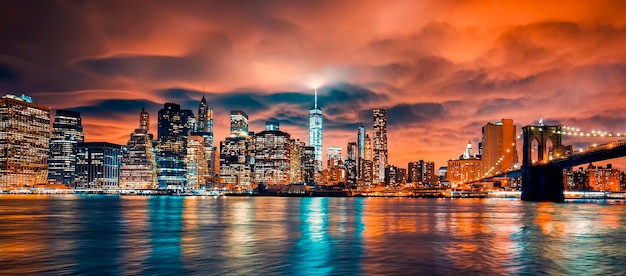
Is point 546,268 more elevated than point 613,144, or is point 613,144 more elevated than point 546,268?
point 613,144

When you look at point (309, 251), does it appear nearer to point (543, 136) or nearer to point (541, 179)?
point (541, 179)

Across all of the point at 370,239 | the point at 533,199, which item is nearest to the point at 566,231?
the point at 370,239

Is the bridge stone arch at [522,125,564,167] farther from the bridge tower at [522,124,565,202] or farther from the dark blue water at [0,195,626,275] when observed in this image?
the dark blue water at [0,195,626,275]

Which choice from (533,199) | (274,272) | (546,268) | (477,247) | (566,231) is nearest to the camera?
(274,272)

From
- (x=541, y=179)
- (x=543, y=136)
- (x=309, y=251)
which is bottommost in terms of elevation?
(x=309, y=251)

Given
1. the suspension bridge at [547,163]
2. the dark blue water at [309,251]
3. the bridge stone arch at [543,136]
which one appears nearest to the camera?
the dark blue water at [309,251]

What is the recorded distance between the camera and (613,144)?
93.2 meters

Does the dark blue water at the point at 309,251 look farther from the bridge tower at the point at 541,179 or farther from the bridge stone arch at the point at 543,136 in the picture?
the bridge stone arch at the point at 543,136

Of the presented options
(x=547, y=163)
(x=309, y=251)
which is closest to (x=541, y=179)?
(x=547, y=163)

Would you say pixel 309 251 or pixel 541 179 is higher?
pixel 541 179

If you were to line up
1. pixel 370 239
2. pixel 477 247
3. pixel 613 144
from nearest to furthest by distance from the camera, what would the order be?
pixel 477 247
pixel 370 239
pixel 613 144

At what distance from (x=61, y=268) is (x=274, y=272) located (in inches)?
411

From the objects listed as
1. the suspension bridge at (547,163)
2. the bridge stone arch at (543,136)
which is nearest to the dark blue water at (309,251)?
the suspension bridge at (547,163)

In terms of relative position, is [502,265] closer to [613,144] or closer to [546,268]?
[546,268]
